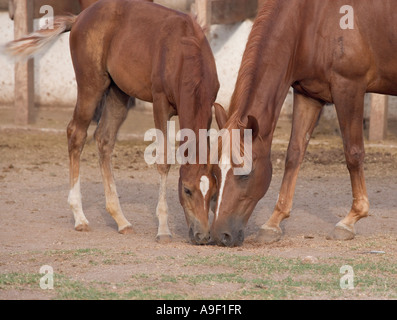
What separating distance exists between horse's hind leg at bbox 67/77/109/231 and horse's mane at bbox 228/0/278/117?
1.41 m

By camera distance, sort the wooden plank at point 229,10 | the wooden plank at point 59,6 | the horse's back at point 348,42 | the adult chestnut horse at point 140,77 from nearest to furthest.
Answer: the adult chestnut horse at point 140,77 → the horse's back at point 348,42 → the wooden plank at point 229,10 → the wooden plank at point 59,6

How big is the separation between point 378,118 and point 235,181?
5.66 metres

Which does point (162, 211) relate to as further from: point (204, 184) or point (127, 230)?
point (204, 184)

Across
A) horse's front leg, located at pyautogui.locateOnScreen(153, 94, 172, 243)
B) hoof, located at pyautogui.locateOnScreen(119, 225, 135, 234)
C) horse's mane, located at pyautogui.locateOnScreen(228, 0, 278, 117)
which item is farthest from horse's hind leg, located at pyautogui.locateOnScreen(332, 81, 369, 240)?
hoof, located at pyautogui.locateOnScreen(119, 225, 135, 234)

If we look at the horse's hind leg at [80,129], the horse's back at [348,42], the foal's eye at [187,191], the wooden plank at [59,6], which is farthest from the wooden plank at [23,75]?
the foal's eye at [187,191]

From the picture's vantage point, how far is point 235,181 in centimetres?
547

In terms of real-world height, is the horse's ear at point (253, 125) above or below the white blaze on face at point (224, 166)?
above

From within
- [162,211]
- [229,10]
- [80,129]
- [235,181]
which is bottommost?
[162,211]

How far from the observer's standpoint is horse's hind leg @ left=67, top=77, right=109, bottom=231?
6.58 metres

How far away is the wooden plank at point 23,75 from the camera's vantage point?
1146 cm

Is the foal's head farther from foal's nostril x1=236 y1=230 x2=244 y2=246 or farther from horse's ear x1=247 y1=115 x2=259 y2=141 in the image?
horse's ear x1=247 y1=115 x2=259 y2=141

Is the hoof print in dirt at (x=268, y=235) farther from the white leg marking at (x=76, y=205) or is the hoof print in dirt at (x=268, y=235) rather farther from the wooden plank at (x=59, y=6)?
the wooden plank at (x=59, y=6)

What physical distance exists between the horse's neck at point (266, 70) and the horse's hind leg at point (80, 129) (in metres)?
1.42

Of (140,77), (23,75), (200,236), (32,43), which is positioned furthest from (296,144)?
(23,75)
